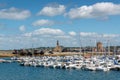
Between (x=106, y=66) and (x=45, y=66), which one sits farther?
(x=45, y=66)

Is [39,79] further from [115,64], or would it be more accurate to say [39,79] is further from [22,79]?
[115,64]

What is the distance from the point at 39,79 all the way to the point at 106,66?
28.1 metres

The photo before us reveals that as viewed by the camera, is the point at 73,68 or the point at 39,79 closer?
the point at 39,79

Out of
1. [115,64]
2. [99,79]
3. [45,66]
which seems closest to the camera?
[99,79]

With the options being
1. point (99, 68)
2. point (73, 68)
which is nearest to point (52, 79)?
point (99, 68)

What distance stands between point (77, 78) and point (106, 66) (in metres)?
22.8

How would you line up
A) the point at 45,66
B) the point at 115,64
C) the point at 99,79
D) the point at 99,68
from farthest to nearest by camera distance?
the point at 45,66, the point at 115,64, the point at 99,68, the point at 99,79

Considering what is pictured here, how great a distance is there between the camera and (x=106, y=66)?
4104 inches

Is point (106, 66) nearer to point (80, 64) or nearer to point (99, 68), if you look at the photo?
point (99, 68)

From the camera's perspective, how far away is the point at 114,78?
81.9 m

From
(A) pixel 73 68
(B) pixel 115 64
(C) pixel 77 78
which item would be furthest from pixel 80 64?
(C) pixel 77 78

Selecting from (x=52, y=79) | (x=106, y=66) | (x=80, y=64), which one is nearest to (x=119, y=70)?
(x=106, y=66)

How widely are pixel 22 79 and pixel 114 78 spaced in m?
22.1

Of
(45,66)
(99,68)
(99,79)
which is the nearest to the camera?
(99,79)
